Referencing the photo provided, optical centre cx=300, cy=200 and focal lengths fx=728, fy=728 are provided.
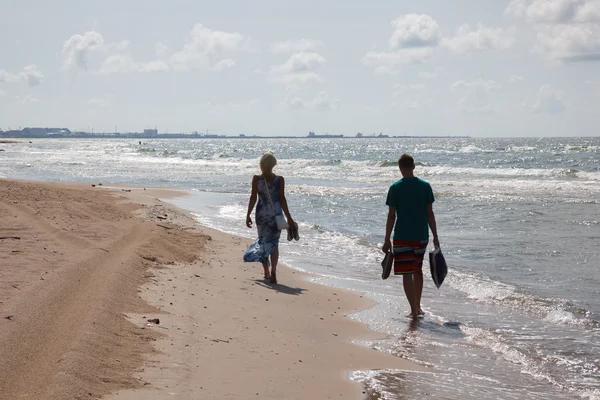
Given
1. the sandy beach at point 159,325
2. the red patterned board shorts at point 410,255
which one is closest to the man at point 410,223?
the red patterned board shorts at point 410,255

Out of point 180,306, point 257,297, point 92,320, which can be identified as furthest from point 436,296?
point 92,320

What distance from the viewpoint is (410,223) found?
7.48 metres

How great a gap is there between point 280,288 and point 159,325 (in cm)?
299

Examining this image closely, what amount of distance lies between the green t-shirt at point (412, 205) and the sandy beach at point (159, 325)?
109 cm

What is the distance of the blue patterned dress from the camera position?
885cm

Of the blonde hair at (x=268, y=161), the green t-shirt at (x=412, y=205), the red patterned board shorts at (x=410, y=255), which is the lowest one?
the red patterned board shorts at (x=410, y=255)

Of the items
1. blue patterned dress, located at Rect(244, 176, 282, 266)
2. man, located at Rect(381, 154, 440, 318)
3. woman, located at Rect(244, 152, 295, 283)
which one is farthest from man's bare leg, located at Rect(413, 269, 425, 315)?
blue patterned dress, located at Rect(244, 176, 282, 266)

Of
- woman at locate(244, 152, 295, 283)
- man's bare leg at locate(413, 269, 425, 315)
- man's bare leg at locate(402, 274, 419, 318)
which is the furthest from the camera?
woman at locate(244, 152, 295, 283)

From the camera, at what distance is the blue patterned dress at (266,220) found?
8852 millimetres

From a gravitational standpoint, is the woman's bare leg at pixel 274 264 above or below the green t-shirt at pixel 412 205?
below

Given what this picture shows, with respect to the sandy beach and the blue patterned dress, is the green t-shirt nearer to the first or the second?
the sandy beach

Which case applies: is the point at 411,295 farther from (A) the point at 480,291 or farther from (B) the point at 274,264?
(B) the point at 274,264

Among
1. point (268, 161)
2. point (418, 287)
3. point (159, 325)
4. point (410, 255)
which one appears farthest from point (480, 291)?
point (159, 325)

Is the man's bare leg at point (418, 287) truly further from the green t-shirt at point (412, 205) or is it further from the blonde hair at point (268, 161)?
the blonde hair at point (268, 161)
